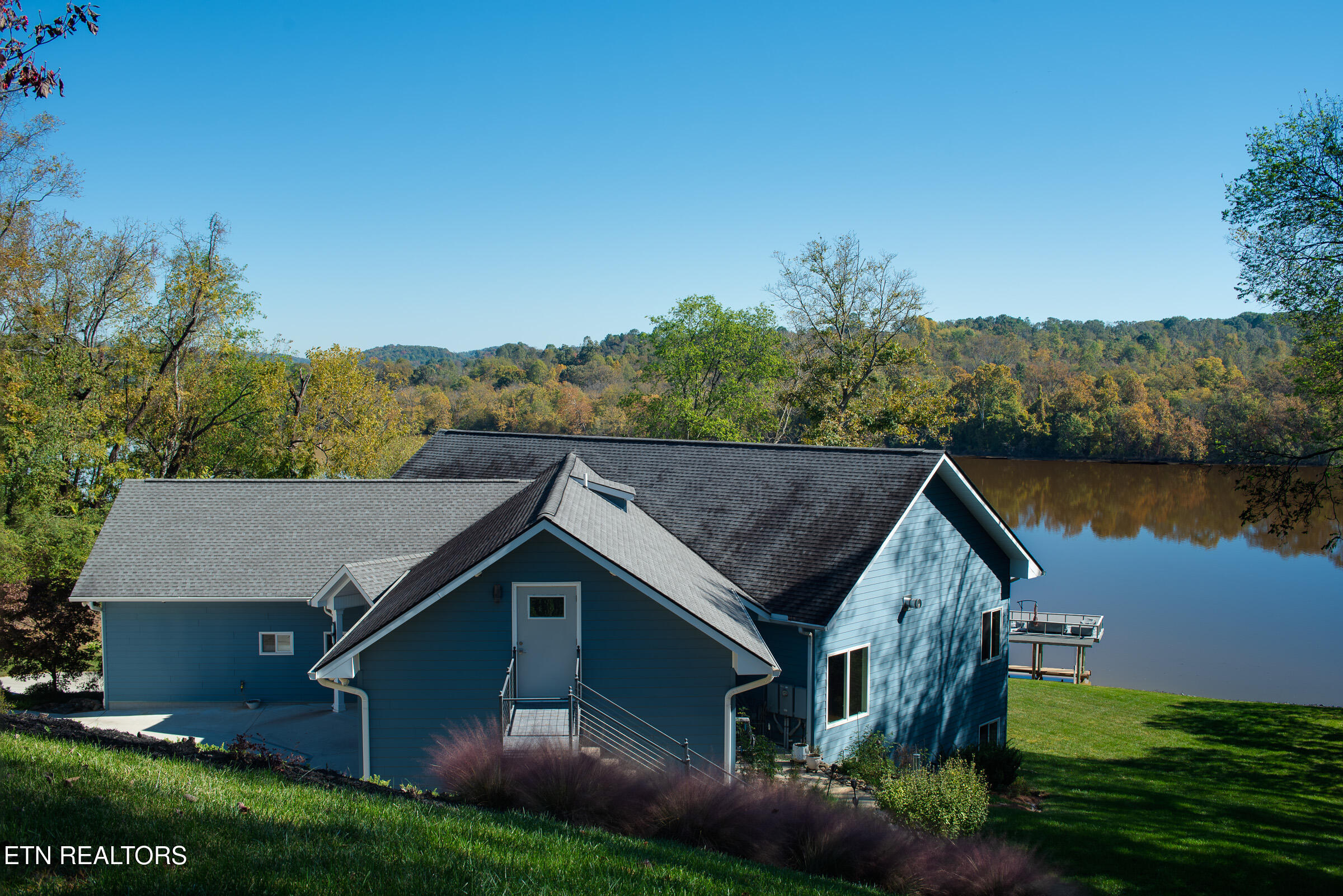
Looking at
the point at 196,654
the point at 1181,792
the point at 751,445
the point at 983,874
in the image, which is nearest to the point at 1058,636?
the point at 1181,792

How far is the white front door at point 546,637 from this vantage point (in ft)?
39.3

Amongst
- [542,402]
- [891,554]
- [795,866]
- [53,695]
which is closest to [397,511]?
[53,695]

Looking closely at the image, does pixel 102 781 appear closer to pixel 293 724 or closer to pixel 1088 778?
pixel 293 724

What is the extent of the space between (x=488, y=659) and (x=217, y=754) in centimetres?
409

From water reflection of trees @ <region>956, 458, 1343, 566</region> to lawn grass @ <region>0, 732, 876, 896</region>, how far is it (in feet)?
136

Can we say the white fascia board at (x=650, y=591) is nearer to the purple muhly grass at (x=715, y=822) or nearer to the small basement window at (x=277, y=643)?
the purple muhly grass at (x=715, y=822)

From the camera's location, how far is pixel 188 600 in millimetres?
16828

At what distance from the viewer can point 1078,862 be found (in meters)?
10.9

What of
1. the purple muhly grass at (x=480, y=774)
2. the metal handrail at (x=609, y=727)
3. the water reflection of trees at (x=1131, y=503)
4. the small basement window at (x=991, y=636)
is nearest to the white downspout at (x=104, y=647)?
the metal handrail at (x=609, y=727)

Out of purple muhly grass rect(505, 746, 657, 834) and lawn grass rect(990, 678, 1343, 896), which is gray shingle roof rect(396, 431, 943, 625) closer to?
lawn grass rect(990, 678, 1343, 896)

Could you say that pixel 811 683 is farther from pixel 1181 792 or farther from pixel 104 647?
pixel 104 647

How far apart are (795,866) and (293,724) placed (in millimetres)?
11521

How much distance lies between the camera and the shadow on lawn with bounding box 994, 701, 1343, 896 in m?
10.7

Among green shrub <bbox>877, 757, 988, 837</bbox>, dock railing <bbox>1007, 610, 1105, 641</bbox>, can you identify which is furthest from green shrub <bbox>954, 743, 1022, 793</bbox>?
dock railing <bbox>1007, 610, 1105, 641</bbox>
